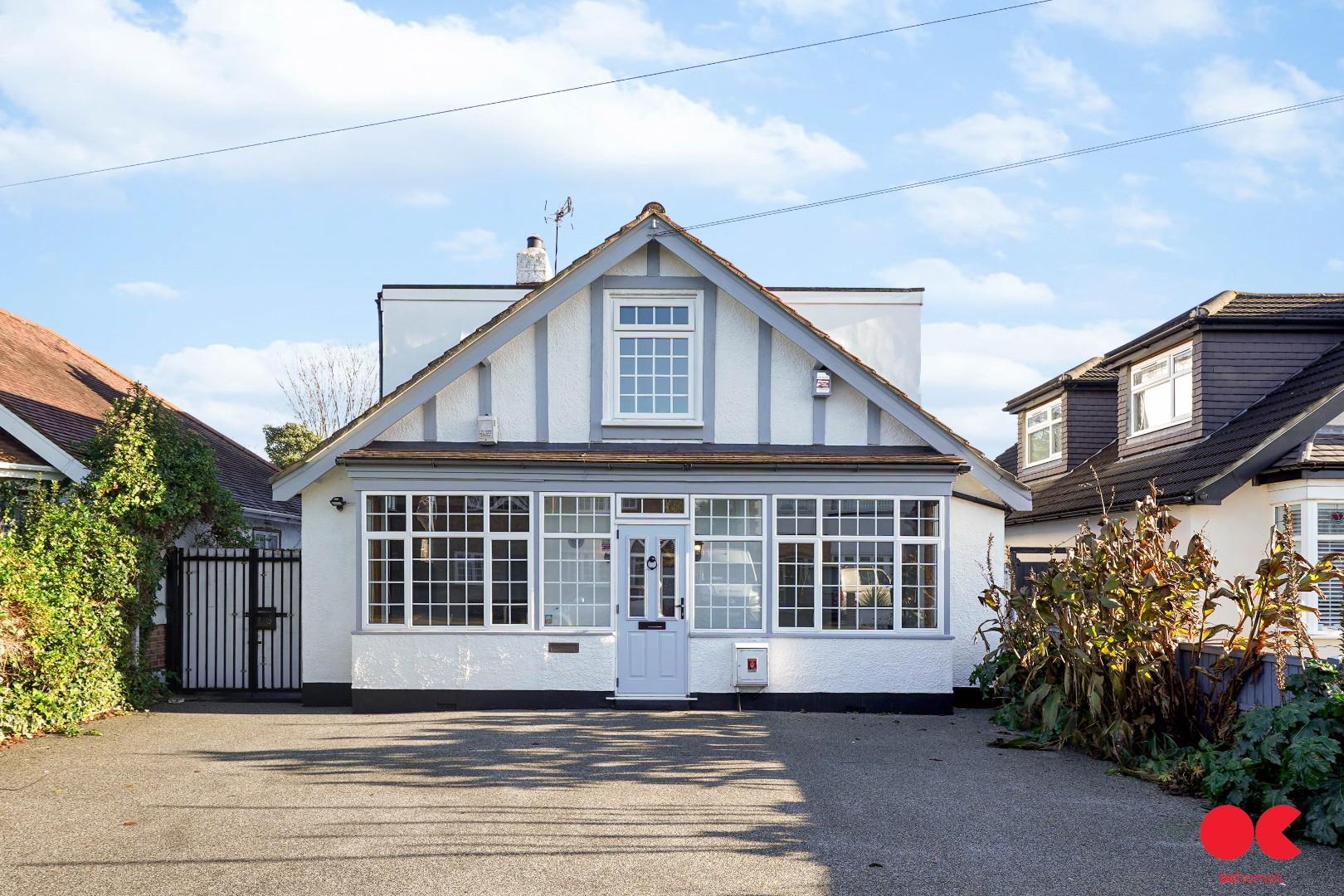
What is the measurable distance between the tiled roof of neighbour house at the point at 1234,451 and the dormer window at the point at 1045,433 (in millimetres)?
3355

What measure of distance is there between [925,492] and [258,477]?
13580 mm

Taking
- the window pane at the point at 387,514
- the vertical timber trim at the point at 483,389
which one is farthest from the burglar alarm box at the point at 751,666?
the window pane at the point at 387,514

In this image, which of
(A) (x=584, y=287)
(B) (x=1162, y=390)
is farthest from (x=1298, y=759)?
(B) (x=1162, y=390)

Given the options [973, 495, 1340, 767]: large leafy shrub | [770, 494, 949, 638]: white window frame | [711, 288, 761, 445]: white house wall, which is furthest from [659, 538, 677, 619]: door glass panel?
[973, 495, 1340, 767]: large leafy shrub

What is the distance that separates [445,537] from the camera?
14.1 m

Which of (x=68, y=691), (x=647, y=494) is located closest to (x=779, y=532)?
(x=647, y=494)

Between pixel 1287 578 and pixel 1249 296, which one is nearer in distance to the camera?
pixel 1287 578

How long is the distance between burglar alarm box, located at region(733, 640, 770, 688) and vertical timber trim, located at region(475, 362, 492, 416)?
4360mm

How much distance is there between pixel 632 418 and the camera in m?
14.4

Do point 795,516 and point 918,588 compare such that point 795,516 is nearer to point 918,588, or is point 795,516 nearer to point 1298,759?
point 918,588

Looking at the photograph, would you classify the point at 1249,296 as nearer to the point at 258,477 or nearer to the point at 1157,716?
the point at 1157,716

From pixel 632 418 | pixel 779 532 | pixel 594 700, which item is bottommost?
pixel 594 700

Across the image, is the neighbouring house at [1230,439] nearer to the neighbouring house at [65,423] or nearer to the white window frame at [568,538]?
the white window frame at [568,538]

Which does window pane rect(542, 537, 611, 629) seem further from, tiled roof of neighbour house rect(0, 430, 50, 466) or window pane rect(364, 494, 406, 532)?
tiled roof of neighbour house rect(0, 430, 50, 466)
